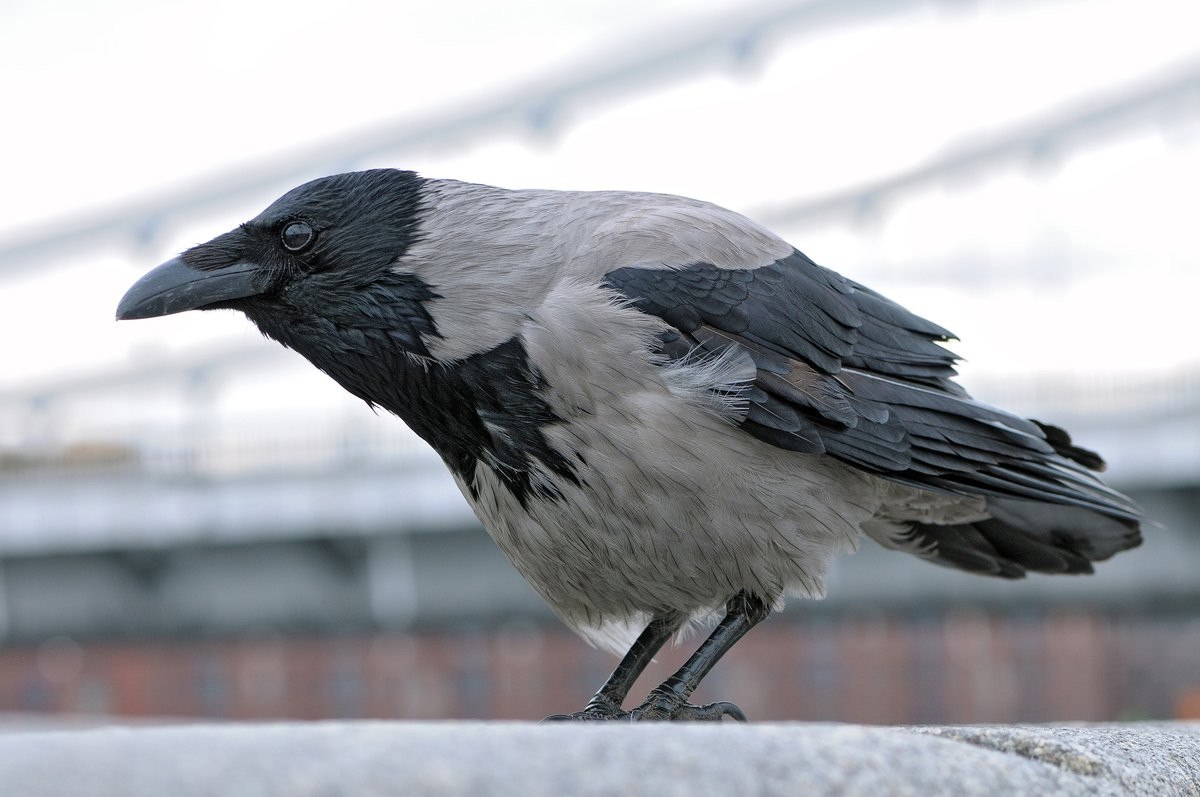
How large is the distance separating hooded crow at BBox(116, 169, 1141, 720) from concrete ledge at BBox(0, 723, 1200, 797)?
1.20m

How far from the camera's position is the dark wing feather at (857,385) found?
344cm

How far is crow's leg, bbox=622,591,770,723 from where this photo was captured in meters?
3.28

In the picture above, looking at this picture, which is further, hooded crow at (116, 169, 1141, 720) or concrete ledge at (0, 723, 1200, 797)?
hooded crow at (116, 169, 1141, 720)

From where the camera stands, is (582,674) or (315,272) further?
(582,674)

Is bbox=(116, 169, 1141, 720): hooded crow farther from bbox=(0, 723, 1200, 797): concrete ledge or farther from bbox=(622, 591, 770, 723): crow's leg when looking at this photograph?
bbox=(0, 723, 1200, 797): concrete ledge

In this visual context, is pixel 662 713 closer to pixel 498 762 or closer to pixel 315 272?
pixel 315 272

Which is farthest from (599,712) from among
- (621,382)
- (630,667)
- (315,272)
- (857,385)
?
(315,272)

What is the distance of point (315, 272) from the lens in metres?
3.48

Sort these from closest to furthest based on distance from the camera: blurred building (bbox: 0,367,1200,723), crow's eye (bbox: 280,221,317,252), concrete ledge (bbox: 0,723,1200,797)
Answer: concrete ledge (bbox: 0,723,1200,797)
crow's eye (bbox: 280,221,317,252)
blurred building (bbox: 0,367,1200,723)

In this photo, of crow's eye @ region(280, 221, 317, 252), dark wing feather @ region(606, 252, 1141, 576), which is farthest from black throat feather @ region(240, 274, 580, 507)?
dark wing feather @ region(606, 252, 1141, 576)

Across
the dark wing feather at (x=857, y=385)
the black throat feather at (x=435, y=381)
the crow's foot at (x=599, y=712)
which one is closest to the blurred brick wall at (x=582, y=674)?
the dark wing feather at (x=857, y=385)

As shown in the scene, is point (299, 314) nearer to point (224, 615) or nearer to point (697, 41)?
point (224, 615)

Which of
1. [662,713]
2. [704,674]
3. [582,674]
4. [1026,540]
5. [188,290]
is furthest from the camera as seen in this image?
[582,674]

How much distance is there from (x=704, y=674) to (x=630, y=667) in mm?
276
